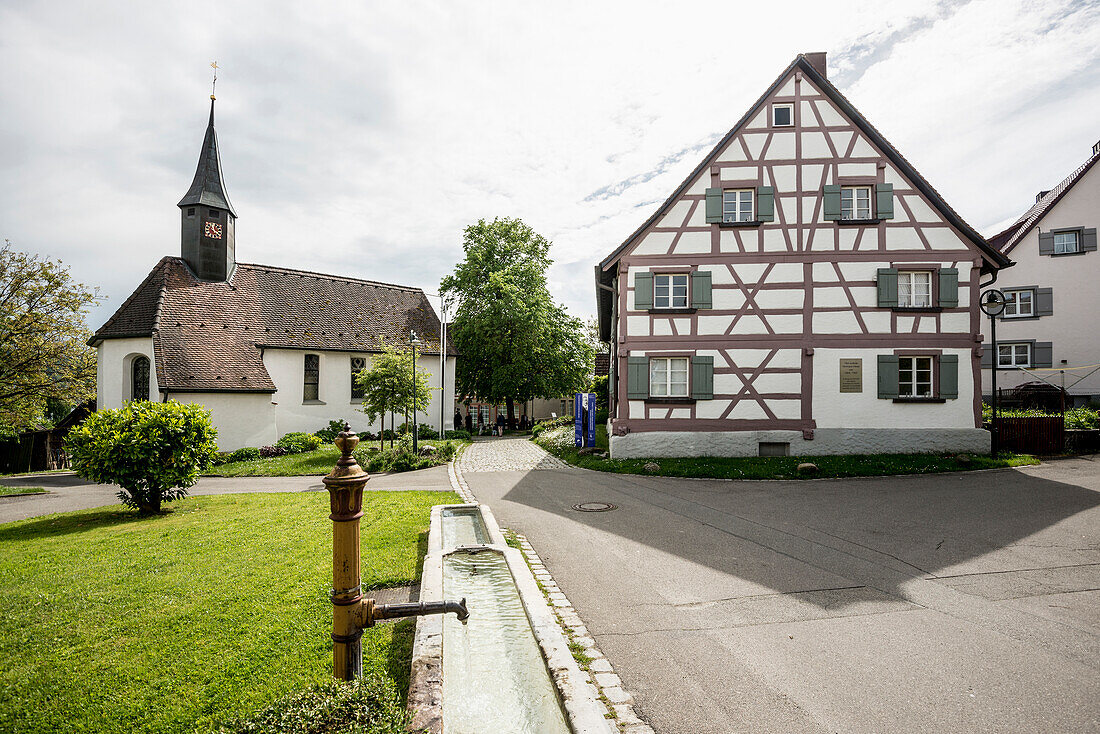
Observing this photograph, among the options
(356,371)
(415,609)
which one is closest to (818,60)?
(415,609)

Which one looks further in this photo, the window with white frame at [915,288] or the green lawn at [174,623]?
the window with white frame at [915,288]

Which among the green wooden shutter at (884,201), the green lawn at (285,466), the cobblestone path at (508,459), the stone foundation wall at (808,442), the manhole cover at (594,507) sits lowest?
the green lawn at (285,466)

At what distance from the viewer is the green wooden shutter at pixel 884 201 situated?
16234mm

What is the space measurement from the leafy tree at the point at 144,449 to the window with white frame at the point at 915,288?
60.4ft

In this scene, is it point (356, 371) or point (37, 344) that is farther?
point (356, 371)

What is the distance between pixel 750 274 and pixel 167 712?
16.3 m

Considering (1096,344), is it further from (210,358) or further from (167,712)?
(210,358)

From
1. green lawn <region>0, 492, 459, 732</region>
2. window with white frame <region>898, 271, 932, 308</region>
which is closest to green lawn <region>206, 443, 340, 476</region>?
green lawn <region>0, 492, 459, 732</region>

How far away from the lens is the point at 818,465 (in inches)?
564

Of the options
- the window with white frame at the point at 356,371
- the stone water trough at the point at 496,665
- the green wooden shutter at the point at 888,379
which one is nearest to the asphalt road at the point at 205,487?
the stone water trough at the point at 496,665

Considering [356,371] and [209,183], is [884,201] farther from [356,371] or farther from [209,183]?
[209,183]

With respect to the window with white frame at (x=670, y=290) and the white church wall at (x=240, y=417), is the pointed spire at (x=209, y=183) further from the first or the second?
the window with white frame at (x=670, y=290)

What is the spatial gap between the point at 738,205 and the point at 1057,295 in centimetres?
1710

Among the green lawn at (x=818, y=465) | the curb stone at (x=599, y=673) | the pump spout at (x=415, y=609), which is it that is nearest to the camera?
the pump spout at (x=415, y=609)
